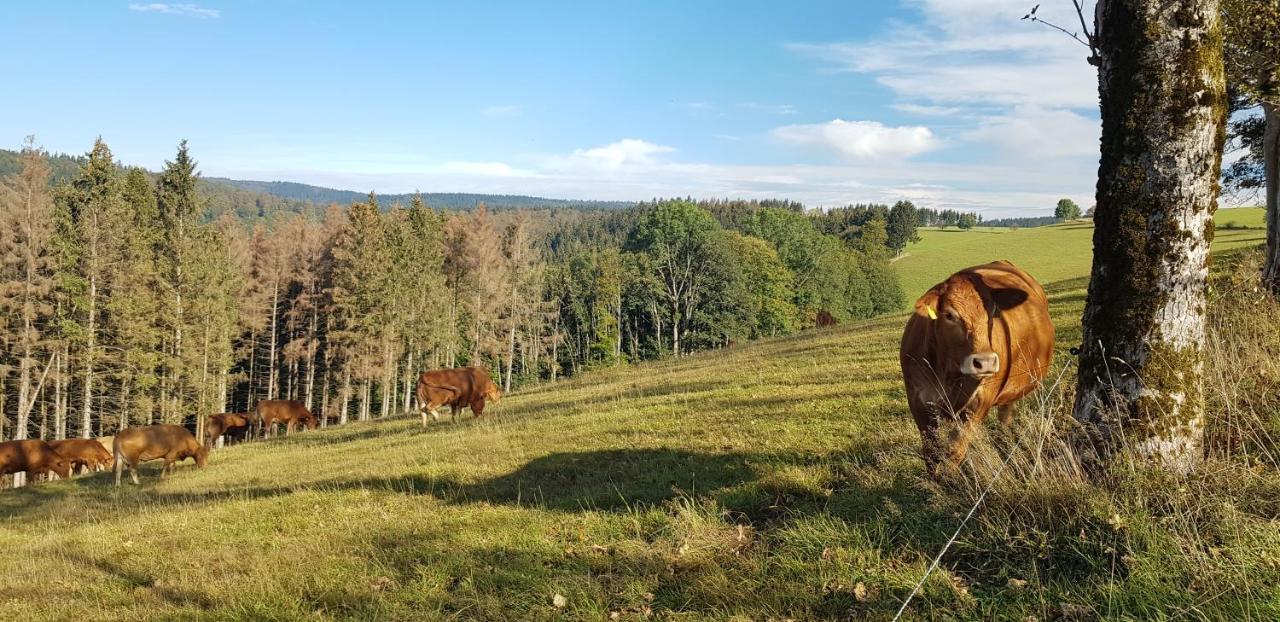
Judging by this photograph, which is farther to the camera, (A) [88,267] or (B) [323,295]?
(B) [323,295]

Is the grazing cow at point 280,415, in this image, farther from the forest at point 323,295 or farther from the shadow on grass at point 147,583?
the shadow on grass at point 147,583

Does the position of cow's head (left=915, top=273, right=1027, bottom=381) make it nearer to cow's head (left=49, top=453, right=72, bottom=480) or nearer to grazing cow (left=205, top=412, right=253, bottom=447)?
cow's head (left=49, top=453, right=72, bottom=480)

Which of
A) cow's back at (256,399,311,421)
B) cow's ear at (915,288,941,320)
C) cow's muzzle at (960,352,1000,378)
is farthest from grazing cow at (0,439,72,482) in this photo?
cow's muzzle at (960,352,1000,378)

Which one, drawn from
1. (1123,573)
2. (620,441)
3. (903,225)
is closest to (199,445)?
(620,441)

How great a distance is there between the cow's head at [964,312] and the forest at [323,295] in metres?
39.1

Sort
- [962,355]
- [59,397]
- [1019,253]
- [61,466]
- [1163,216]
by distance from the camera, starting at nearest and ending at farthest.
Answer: [1163,216]
[962,355]
[61,466]
[59,397]
[1019,253]

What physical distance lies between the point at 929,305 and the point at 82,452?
110 ft

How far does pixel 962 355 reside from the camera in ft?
17.4

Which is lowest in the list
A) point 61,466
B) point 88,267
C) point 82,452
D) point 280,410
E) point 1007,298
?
point 280,410

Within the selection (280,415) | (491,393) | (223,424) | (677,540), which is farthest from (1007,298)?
(223,424)

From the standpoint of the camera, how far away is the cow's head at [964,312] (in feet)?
17.2

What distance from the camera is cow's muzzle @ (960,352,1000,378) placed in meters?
4.69

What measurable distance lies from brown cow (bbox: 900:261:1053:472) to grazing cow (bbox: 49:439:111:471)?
32937mm

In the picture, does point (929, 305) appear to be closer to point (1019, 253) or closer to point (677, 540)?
point (677, 540)
